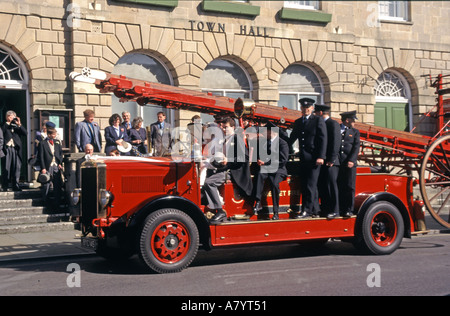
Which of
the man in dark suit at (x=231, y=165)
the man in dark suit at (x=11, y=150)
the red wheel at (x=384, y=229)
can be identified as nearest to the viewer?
the man in dark suit at (x=231, y=165)

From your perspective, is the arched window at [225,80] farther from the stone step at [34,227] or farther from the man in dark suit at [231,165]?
the man in dark suit at [231,165]

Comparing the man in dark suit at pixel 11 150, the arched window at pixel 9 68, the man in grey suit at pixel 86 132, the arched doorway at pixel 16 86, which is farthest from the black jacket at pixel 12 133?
the arched window at pixel 9 68

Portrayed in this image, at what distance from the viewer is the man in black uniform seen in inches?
380

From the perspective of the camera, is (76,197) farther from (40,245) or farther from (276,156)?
(276,156)

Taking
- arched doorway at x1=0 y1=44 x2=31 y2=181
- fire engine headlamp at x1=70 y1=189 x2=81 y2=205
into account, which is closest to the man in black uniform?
fire engine headlamp at x1=70 y1=189 x2=81 y2=205

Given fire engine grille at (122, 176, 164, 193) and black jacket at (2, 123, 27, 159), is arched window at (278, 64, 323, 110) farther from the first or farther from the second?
fire engine grille at (122, 176, 164, 193)

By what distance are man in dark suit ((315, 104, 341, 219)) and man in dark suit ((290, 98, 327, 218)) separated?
120mm

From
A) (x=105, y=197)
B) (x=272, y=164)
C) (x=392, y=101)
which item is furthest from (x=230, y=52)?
(x=105, y=197)

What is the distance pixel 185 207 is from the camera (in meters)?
8.42

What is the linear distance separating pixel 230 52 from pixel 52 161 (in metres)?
6.98

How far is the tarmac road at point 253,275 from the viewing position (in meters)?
7.08

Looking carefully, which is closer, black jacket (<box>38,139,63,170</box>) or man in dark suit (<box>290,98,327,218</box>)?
man in dark suit (<box>290,98,327,218</box>)

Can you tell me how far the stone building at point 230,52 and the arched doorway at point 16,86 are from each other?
0.03 meters

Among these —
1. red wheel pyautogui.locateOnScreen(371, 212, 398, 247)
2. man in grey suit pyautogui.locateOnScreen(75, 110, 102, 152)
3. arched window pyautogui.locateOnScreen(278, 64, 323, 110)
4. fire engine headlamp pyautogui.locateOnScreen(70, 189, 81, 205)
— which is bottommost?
red wheel pyautogui.locateOnScreen(371, 212, 398, 247)
